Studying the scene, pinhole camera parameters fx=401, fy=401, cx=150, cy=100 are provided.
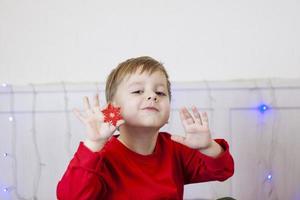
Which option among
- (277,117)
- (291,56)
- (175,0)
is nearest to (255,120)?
Answer: (277,117)

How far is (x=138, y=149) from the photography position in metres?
0.81

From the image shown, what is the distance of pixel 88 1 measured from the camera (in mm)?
1218

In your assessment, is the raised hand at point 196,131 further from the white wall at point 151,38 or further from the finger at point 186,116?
the white wall at point 151,38

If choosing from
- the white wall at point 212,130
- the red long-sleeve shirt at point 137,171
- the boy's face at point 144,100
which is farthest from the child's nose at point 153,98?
the white wall at point 212,130

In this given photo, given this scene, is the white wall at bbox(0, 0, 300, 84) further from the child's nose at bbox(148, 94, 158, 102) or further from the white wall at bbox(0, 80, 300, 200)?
the child's nose at bbox(148, 94, 158, 102)

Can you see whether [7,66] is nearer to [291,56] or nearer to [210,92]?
[210,92]

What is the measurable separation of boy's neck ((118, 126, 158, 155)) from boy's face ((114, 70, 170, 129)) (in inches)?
1.2

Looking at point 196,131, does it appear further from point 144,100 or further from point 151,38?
point 151,38

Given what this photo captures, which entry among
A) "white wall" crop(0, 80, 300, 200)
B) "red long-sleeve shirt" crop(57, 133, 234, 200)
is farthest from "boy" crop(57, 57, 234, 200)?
"white wall" crop(0, 80, 300, 200)

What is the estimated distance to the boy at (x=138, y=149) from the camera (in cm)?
69

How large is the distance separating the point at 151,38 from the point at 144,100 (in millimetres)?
480

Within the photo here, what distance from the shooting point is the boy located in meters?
0.69

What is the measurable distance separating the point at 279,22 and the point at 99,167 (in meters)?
0.77

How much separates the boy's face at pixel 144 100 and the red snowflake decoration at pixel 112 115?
51mm
